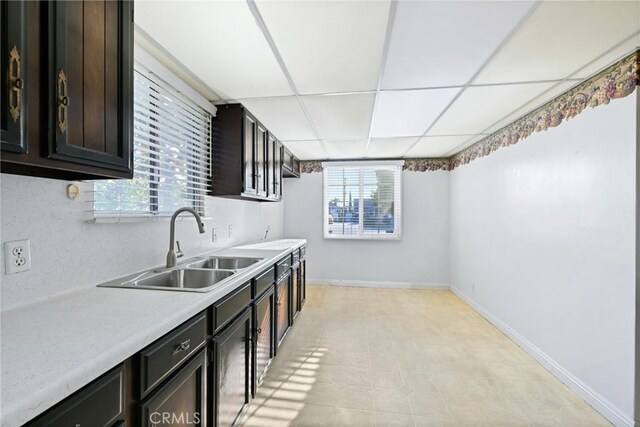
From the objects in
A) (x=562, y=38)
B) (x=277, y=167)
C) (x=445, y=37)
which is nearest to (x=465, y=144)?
(x=562, y=38)

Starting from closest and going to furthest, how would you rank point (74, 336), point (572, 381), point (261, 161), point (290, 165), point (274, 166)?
point (74, 336) < point (572, 381) < point (261, 161) < point (274, 166) < point (290, 165)

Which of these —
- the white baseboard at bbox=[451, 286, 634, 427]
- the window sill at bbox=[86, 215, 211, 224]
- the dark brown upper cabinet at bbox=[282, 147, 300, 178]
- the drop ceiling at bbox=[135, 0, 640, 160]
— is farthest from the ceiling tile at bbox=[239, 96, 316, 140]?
the white baseboard at bbox=[451, 286, 634, 427]

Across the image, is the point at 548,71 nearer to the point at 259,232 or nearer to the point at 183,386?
the point at 183,386

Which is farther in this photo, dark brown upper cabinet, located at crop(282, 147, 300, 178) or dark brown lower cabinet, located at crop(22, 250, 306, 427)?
dark brown upper cabinet, located at crop(282, 147, 300, 178)

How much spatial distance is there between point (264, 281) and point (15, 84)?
5.37 feet

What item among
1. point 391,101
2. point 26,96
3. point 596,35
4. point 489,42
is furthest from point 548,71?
point 26,96

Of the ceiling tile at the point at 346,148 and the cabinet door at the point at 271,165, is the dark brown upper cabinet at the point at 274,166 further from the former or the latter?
the ceiling tile at the point at 346,148

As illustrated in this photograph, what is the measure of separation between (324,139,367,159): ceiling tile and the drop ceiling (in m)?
0.99

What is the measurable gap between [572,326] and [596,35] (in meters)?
1.94

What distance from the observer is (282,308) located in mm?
2668

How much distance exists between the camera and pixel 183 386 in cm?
114

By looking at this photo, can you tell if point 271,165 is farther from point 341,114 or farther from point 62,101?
point 62,101

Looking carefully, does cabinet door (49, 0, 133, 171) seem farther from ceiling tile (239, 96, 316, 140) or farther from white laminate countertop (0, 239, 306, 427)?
ceiling tile (239, 96, 316, 140)

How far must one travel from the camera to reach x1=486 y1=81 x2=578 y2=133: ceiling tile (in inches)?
83.0
